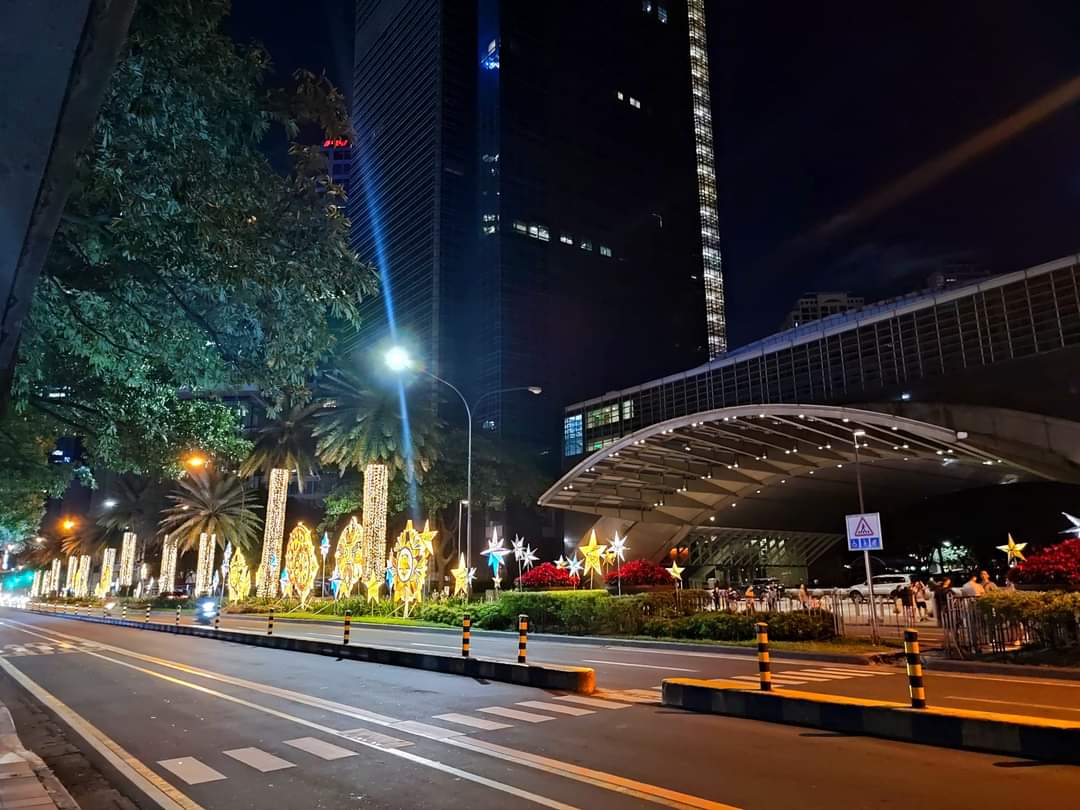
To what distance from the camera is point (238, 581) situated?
1905 inches

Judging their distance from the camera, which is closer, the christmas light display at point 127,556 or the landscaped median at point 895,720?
the landscaped median at point 895,720

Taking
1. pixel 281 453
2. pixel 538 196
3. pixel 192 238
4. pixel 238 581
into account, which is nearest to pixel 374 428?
pixel 281 453

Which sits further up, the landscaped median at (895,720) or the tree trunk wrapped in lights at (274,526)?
the tree trunk wrapped in lights at (274,526)

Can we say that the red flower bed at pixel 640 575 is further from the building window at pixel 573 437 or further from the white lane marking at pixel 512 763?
the building window at pixel 573 437

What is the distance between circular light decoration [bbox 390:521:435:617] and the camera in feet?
108

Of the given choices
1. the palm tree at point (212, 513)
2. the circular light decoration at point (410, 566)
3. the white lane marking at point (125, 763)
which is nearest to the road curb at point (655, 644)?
the circular light decoration at point (410, 566)

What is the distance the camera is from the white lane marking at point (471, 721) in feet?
30.0

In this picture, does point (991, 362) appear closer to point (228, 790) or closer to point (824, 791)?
point (824, 791)

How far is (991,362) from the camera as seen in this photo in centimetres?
4109

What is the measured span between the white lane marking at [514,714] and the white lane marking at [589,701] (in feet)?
3.59

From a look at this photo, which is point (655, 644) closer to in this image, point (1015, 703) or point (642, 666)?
point (642, 666)

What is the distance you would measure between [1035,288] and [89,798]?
45981 mm

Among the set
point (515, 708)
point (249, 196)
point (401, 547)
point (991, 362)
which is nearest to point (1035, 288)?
point (991, 362)

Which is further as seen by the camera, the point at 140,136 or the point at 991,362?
the point at 991,362
